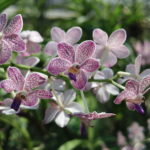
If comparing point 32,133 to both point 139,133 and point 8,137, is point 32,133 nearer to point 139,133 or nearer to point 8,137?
point 8,137

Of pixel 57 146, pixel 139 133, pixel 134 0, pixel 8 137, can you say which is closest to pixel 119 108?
pixel 139 133

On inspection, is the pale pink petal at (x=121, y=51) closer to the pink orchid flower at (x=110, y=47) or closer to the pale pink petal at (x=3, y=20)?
the pink orchid flower at (x=110, y=47)

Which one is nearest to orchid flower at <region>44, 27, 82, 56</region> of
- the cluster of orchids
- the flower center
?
the cluster of orchids

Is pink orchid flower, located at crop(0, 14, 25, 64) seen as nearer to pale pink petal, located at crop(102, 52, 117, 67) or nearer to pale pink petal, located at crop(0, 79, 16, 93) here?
pale pink petal, located at crop(0, 79, 16, 93)

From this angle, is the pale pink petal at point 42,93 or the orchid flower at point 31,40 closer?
the pale pink petal at point 42,93

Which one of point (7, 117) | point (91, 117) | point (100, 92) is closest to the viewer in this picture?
point (91, 117)

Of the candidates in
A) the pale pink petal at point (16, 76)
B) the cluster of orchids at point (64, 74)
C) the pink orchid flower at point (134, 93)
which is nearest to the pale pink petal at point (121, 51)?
the cluster of orchids at point (64, 74)

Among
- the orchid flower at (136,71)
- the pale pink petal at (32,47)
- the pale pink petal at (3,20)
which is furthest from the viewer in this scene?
the pale pink petal at (32,47)

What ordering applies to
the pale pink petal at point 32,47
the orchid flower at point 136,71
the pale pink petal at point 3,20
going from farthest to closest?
1. the pale pink petal at point 32,47
2. the orchid flower at point 136,71
3. the pale pink petal at point 3,20
